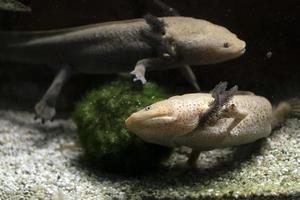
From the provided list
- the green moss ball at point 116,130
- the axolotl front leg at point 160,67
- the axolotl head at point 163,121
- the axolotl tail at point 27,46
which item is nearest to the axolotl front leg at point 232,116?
the axolotl head at point 163,121

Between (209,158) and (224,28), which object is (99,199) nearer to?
(209,158)

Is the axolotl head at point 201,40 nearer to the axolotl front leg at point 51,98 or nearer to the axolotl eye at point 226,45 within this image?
the axolotl eye at point 226,45

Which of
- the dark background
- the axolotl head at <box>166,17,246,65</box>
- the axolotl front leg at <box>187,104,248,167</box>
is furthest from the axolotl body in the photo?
the axolotl front leg at <box>187,104,248,167</box>

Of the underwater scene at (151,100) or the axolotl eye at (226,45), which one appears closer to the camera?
the underwater scene at (151,100)

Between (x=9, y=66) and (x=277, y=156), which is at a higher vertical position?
(x=277, y=156)

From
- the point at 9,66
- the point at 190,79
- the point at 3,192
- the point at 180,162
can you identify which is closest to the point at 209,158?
the point at 180,162

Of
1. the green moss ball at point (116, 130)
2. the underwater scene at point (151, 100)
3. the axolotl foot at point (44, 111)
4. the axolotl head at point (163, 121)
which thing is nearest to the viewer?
the axolotl head at point (163, 121)
